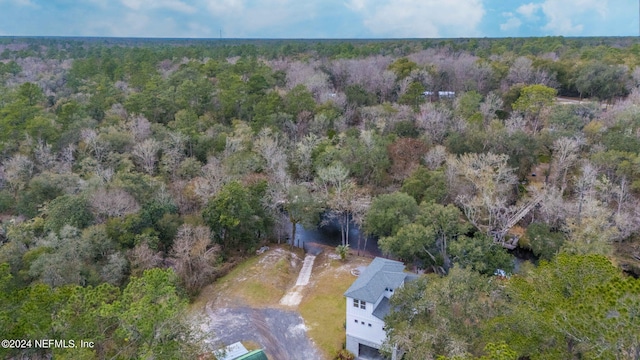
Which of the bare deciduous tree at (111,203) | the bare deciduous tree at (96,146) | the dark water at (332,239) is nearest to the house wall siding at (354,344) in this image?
the dark water at (332,239)

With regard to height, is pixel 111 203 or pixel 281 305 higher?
pixel 111 203

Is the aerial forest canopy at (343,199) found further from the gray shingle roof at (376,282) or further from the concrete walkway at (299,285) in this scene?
the concrete walkway at (299,285)

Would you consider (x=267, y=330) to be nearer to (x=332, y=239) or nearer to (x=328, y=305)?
(x=328, y=305)

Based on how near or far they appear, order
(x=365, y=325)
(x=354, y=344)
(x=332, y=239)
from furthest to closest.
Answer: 1. (x=332, y=239)
2. (x=354, y=344)
3. (x=365, y=325)

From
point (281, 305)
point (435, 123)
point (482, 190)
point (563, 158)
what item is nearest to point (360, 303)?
point (281, 305)

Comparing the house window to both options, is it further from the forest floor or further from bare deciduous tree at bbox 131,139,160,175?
bare deciduous tree at bbox 131,139,160,175

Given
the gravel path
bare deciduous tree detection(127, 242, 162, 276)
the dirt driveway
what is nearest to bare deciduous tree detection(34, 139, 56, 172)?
bare deciduous tree detection(127, 242, 162, 276)
